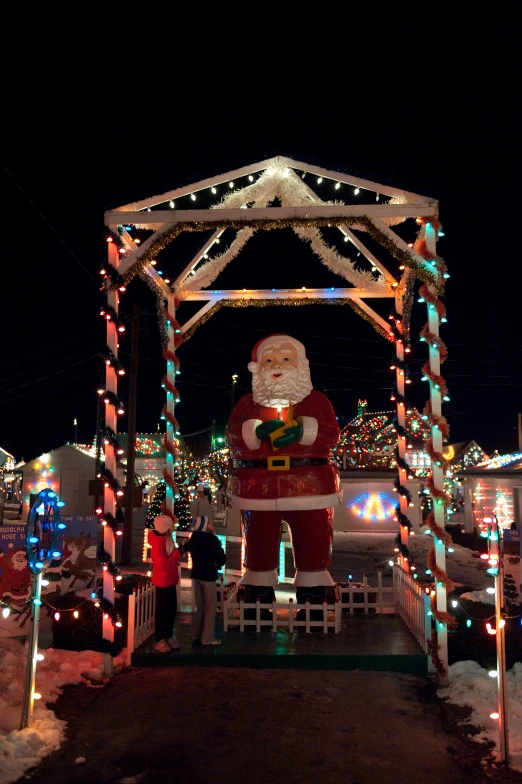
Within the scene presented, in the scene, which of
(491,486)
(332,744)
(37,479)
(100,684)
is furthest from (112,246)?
(37,479)

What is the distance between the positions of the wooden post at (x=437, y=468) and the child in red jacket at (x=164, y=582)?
273cm

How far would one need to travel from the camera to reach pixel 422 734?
5211mm

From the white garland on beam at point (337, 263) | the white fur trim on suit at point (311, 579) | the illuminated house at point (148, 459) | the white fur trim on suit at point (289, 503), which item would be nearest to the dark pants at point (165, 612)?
the white fur trim on suit at point (289, 503)

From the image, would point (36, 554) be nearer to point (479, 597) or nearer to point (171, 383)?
point (171, 383)

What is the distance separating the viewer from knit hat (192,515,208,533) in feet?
24.9

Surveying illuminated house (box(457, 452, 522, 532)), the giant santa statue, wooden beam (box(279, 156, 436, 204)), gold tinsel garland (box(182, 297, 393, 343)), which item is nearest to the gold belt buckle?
the giant santa statue

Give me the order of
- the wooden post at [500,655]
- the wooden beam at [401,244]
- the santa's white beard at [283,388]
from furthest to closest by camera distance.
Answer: the santa's white beard at [283,388] → the wooden beam at [401,244] → the wooden post at [500,655]

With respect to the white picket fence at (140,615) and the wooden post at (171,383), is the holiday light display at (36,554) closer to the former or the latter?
the white picket fence at (140,615)

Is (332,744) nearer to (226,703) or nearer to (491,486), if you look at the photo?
(226,703)

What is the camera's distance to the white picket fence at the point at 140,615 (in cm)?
695

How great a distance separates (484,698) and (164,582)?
3404 mm

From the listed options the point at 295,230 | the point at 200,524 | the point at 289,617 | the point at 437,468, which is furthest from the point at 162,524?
the point at 295,230

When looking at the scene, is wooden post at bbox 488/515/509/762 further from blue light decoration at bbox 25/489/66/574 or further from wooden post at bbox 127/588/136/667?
wooden post at bbox 127/588/136/667

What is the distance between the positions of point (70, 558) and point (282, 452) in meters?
3.53
